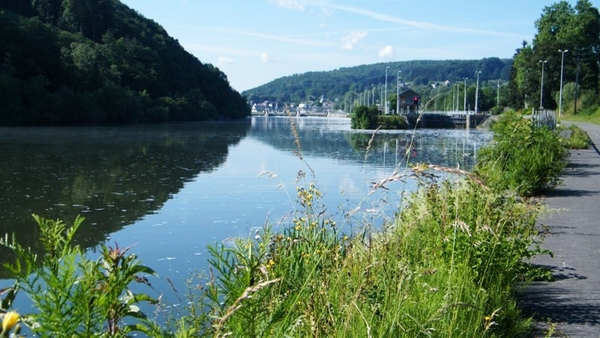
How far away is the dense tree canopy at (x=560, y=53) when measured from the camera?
74.9 metres

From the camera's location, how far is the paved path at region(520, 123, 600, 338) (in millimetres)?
4676

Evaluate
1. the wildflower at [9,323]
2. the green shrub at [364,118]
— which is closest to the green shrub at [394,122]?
the green shrub at [364,118]

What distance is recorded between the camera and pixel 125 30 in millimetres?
105062

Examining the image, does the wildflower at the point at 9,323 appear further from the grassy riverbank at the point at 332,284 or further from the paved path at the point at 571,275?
the paved path at the point at 571,275

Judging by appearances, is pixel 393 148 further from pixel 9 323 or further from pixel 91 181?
pixel 9 323

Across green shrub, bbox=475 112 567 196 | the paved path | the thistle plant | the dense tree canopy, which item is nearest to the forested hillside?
the dense tree canopy

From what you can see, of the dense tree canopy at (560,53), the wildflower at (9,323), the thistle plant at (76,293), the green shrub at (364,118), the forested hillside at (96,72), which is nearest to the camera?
the wildflower at (9,323)

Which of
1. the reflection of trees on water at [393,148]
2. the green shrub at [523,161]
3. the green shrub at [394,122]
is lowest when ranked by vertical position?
the green shrub at [394,122]

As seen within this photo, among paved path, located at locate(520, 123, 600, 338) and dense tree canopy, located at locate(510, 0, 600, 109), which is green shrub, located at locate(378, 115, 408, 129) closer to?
dense tree canopy, located at locate(510, 0, 600, 109)

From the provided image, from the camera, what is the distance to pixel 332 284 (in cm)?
477

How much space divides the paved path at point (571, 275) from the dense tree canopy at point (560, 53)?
216 feet

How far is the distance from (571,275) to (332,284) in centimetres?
236

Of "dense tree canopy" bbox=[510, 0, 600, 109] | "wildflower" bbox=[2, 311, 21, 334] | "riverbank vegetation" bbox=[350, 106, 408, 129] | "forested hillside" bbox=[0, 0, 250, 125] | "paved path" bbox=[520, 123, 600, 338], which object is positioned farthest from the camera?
"dense tree canopy" bbox=[510, 0, 600, 109]

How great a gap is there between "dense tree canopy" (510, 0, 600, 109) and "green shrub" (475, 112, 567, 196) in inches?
2438
